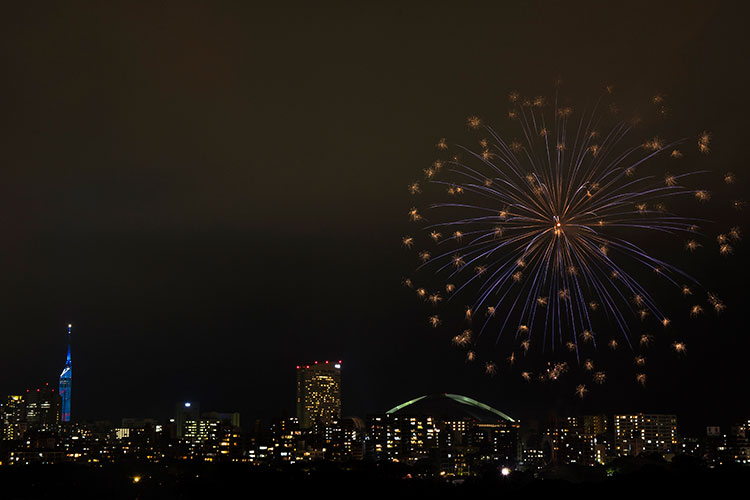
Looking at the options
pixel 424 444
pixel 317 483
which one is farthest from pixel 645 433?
pixel 317 483

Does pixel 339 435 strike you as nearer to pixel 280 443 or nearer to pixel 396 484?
pixel 280 443

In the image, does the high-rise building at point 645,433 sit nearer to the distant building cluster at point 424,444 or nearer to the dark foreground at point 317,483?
the distant building cluster at point 424,444

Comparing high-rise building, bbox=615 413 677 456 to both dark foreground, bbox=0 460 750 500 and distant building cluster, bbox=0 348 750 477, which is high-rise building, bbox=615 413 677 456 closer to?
distant building cluster, bbox=0 348 750 477

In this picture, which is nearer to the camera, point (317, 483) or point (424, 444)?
point (317, 483)

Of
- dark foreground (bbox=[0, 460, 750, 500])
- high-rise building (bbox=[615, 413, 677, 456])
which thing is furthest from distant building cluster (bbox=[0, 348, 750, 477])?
dark foreground (bbox=[0, 460, 750, 500])

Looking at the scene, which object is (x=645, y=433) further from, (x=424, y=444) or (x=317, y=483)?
(x=317, y=483)

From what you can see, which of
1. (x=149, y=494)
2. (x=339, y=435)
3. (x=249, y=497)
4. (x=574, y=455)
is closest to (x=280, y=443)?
(x=339, y=435)

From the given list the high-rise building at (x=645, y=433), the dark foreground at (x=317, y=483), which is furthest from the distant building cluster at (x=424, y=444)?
the dark foreground at (x=317, y=483)

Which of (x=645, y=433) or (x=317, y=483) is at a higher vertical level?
(x=645, y=433)
